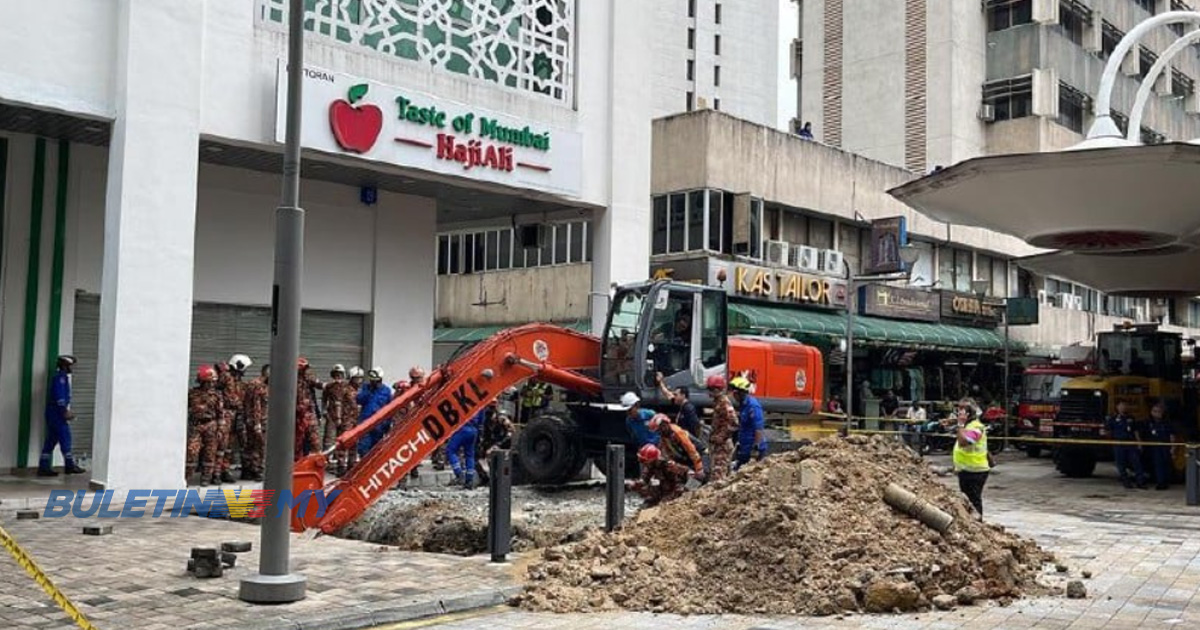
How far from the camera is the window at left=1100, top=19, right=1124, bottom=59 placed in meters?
49.5

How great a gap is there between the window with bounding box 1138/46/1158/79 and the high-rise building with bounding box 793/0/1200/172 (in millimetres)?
4898

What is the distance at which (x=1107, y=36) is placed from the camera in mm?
50375

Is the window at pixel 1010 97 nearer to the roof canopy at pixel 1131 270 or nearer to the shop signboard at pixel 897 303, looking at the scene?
the shop signboard at pixel 897 303

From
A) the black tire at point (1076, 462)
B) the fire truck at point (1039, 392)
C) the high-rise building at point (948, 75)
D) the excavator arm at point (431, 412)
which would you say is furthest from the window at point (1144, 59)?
the excavator arm at point (431, 412)

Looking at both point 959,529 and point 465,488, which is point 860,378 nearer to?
point 465,488

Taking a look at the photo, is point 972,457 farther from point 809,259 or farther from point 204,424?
point 809,259

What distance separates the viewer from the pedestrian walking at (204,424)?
Result: 1572cm

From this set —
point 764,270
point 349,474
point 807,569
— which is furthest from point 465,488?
point 764,270

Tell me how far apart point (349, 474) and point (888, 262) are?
2313 centimetres

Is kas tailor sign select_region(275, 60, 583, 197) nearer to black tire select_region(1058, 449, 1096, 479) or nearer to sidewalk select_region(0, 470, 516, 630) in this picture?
sidewalk select_region(0, 470, 516, 630)

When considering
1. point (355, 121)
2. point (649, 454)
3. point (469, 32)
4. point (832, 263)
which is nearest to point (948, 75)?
point (832, 263)

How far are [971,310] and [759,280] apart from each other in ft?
38.7

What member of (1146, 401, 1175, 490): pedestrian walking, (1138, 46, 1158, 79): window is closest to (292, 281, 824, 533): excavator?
(1146, 401, 1175, 490): pedestrian walking

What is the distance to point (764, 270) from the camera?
29.8 m
